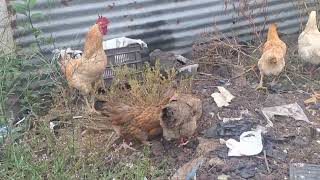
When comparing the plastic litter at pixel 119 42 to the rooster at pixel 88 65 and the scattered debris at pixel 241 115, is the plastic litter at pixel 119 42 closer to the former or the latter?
the rooster at pixel 88 65

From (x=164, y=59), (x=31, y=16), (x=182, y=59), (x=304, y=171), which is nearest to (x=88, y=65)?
(x=31, y=16)

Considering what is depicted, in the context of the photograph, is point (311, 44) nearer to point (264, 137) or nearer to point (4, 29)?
point (264, 137)

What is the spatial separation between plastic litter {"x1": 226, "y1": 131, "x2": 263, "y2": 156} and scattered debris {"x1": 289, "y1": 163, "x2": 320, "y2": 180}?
0.32 metres

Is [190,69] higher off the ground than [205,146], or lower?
higher

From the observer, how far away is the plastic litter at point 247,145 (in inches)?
162

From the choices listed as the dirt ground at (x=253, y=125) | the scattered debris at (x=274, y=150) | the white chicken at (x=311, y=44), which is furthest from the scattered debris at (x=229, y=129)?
the white chicken at (x=311, y=44)

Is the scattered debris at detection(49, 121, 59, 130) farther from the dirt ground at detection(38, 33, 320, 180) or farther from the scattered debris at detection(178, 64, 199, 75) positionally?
the scattered debris at detection(178, 64, 199, 75)

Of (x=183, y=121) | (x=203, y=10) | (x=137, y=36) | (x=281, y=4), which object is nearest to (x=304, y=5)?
(x=281, y=4)

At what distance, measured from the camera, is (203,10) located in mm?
6125

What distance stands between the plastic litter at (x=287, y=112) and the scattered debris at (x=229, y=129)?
0.27 m

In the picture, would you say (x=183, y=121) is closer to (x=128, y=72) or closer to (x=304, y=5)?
(x=128, y=72)

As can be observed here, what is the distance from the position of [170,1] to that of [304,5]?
1764mm

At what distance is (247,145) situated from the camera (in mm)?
4160

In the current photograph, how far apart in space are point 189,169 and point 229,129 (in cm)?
66
